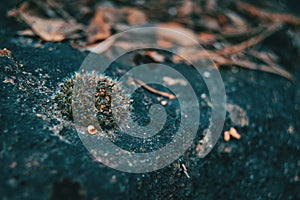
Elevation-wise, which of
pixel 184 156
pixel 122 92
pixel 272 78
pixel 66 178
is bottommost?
pixel 272 78

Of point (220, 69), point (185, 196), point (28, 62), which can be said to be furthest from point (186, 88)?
point (28, 62)

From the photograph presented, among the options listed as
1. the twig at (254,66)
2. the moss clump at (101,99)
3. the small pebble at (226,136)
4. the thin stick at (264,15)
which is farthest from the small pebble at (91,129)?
the thin stick at (264,15)

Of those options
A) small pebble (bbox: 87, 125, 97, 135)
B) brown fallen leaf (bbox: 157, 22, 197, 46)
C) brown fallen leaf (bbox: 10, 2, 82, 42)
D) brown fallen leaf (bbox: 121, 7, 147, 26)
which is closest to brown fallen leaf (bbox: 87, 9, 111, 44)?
brown fallen leaf (bbox: 10, 2, 82, 42)

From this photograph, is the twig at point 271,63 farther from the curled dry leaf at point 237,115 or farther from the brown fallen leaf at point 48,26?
the brown fallen leaf at point 48,26

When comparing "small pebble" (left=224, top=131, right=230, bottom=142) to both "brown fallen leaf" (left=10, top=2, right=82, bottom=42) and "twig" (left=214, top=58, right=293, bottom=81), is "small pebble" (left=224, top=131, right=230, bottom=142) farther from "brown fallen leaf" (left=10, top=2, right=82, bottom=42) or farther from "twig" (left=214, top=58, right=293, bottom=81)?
"brown fallen leaf" (left=10, top=2, right=82, bottom=42)

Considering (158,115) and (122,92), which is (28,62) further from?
A: (158,115)

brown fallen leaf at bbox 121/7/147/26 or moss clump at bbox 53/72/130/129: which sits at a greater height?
moss clump at bbox 53/72/130/129
